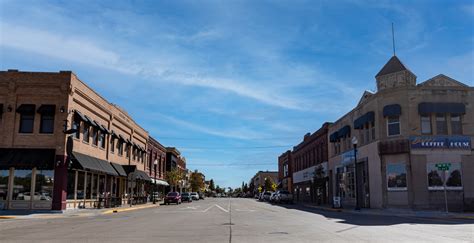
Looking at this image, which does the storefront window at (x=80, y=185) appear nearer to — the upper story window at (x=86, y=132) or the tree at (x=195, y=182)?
the upper story window at (x=86, y=132)

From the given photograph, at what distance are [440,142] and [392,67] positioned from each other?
68.8ft

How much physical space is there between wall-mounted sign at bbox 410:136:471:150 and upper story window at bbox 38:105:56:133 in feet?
84.1

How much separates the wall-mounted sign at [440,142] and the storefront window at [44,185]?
25.7 metres

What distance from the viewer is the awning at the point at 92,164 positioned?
32.2m

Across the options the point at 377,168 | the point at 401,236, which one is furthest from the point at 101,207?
the point at 401,236

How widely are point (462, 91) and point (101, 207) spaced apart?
30111 mm

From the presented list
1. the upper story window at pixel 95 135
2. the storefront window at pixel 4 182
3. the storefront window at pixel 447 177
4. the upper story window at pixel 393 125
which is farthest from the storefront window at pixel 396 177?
the storefront window at pixel 4 182

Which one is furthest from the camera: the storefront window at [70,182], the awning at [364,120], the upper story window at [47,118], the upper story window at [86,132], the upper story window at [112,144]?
the upper story window at [112,144]

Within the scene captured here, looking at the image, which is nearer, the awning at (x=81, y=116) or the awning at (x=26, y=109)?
the awning at (x=26, y=109)

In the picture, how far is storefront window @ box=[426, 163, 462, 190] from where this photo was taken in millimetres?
32312

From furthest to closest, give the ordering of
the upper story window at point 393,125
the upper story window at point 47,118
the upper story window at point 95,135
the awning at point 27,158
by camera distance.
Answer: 1. the upper story window at point 95,135
2. the upper story window at point 393,125
3. the upper story window at point 47,118
4. the awning at point 27,158

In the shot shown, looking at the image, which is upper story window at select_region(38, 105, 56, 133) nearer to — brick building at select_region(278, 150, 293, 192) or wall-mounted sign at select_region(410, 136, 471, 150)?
wall-mounted sign at select_region(410, 136, 471, 150)

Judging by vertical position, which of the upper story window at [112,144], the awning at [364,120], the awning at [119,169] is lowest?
Result: the awning at [119,169]

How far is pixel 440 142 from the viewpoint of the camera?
3275 cm
